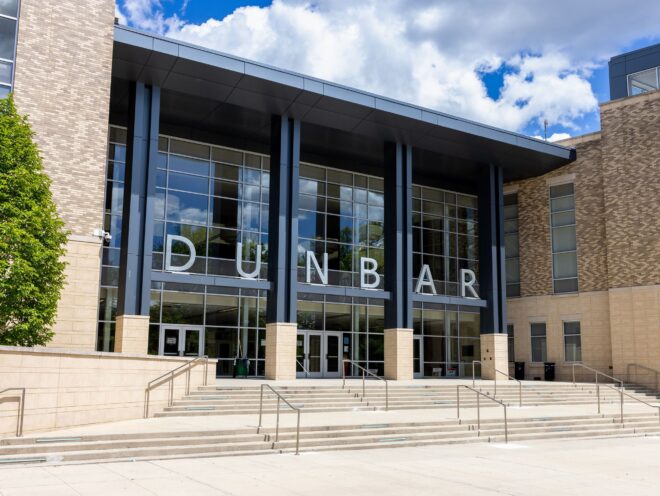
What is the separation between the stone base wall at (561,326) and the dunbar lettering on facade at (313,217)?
10 centimetres

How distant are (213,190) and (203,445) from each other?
18.7 metres

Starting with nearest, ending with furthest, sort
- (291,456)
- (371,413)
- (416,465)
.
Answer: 1. (416,465)
2. (291,456)
3. (371,413)

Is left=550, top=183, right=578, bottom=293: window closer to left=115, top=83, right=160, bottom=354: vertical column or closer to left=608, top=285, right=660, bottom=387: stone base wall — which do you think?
left=608, top=285, right=660, bottom=387: stone base wall

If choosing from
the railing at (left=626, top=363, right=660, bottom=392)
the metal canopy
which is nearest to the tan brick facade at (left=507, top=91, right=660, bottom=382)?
the railing at (left=626, top=363, right=660, bottom=392)

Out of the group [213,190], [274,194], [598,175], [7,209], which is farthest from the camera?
[598,175]

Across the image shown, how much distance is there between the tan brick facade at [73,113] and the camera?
2192 cm

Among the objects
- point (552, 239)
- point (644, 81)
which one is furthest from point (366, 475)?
point (644, 81)

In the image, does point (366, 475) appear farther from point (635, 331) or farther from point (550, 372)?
point (550, 372)

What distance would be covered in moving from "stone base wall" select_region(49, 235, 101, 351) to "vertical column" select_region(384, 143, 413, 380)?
1284 centimetres

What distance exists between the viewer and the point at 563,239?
34938 mm

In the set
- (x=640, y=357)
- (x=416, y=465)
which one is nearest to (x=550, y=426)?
(x=416, y=465)

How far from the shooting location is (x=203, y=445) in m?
13.4

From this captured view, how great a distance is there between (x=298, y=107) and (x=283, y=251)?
5.69 meters

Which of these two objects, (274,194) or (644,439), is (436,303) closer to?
(274,194)
